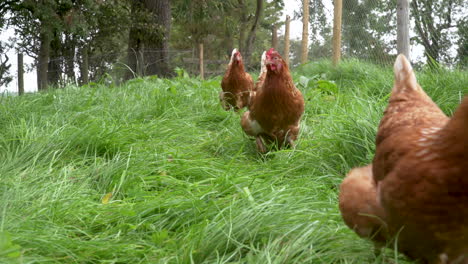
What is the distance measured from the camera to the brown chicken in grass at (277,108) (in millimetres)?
3404

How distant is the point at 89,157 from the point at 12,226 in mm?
1196

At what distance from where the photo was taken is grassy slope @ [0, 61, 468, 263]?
1.71 m

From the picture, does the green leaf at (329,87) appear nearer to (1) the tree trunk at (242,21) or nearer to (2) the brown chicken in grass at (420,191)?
(2) the brown chicken in grass at (420,191)

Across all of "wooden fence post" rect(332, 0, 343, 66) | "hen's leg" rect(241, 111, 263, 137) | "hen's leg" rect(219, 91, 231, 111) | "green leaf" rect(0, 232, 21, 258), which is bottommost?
"green leaf" rect(0, 232, 21, 258)

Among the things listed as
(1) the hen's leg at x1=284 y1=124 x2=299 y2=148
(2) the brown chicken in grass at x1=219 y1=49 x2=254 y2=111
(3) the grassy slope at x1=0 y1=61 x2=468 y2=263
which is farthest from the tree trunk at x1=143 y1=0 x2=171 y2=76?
→ (1) the hen's leg at x1=284 y1=124 x2=299 y2=148

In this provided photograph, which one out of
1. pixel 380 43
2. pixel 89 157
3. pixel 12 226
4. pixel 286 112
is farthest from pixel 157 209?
pixel 380 43

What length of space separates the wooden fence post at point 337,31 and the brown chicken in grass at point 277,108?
3524 mm

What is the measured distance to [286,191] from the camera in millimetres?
2221

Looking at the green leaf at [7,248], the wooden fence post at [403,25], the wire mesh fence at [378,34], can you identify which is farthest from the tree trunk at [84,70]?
the green leaf at [7,248]

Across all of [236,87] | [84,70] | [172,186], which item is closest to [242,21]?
[84,70]

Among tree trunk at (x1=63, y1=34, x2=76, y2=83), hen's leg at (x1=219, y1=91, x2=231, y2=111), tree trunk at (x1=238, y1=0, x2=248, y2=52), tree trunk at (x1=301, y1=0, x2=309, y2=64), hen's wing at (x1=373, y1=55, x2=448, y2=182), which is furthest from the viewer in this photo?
tree trunk at (x1=238, y1=0, x2=248, y2=52)

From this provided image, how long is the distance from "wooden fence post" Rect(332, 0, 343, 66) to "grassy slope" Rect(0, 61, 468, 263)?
2601 millimetres

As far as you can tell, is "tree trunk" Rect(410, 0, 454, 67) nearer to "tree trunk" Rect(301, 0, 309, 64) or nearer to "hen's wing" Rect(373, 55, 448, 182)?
"hen's wing" Rect(373, 55, 448, 182)

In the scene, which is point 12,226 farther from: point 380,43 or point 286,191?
point 380,43
